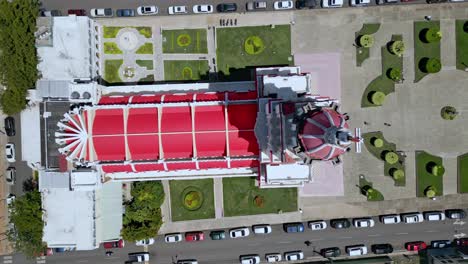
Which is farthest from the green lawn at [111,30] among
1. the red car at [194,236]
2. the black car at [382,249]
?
the black car at [382,249]

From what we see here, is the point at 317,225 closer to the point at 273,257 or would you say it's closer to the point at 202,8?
the point at 273,257

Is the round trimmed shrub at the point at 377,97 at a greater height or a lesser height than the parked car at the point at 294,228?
greater

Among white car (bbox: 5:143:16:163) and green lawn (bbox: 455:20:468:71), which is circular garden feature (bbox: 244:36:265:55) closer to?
green lawn (bbox: 455:20:468:71)

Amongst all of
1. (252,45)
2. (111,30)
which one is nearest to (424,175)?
(252,45)

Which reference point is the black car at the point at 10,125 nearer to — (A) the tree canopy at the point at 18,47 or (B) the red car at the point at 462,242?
(A) the tree canopy at the point at 18,47

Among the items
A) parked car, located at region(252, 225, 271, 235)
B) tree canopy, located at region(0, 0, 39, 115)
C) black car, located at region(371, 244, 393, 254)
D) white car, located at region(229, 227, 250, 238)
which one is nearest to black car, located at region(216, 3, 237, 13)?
tree canopy, located at region(0, 0, 39, 115)

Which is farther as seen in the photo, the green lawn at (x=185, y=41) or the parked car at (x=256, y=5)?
the green lawn at (x=185, y=41)
